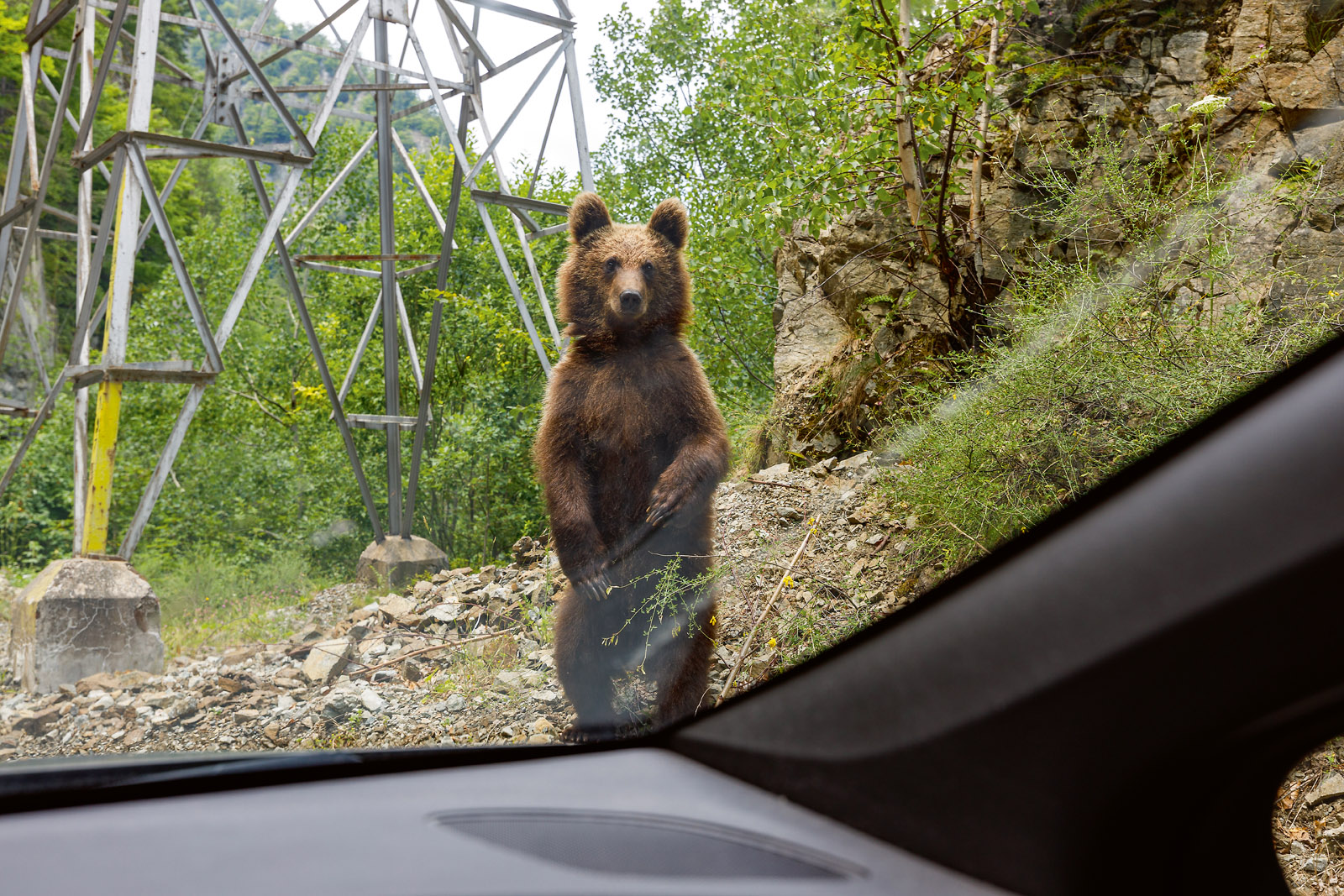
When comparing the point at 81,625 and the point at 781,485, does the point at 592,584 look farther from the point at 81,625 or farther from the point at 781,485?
the point at 81,625

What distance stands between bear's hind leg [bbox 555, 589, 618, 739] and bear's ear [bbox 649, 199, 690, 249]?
2.97 ft

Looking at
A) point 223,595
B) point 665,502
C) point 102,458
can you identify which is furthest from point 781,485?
point 102,458

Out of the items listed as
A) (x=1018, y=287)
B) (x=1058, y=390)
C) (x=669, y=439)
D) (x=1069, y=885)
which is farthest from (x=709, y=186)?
(x=1069, y=885)

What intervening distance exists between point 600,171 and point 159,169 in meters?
1.25

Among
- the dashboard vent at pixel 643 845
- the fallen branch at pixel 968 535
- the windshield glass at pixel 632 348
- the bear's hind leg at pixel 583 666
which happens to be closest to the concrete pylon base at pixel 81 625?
the windshield glass at pixel 632 348

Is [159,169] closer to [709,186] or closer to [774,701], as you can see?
[709,186]

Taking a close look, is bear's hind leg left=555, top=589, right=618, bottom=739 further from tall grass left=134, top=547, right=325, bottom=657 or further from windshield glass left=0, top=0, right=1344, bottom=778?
tall grass left=134, top=547, right=325, bottom=657

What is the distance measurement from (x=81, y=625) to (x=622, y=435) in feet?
3.91

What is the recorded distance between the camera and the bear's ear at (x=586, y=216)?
1.93 metres

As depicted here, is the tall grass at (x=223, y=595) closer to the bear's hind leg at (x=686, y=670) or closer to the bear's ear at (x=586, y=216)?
the bear's hind leg at (x=686, y=670)

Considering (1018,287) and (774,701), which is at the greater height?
(1018,287)

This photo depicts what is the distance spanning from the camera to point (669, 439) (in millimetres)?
2027

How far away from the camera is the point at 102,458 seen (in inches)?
73.8

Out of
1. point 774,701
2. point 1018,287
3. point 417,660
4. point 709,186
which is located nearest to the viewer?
point 774,701
